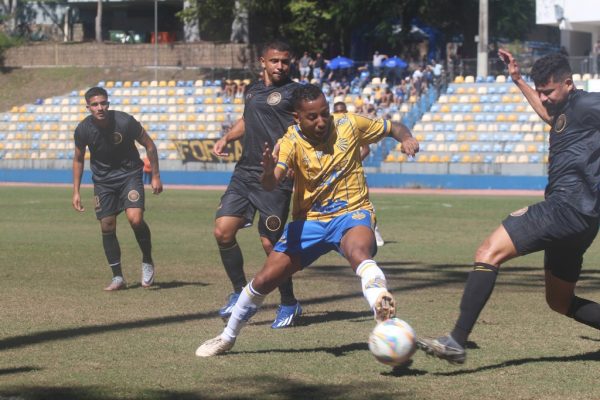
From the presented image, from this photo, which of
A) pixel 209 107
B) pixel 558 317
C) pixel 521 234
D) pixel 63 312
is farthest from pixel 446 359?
pixel 209 107

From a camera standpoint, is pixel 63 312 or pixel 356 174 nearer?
pixel 356 174

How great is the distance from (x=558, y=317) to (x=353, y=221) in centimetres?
265

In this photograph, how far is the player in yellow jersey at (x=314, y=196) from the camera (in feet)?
23.1

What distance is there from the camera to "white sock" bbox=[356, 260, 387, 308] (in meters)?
6.41

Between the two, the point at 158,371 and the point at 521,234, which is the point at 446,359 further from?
the point at 158,371

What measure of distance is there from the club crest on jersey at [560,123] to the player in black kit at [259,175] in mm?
2494

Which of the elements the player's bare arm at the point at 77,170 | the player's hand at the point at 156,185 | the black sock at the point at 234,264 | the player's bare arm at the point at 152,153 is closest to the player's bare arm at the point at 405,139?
the black sock at the point at 234,264

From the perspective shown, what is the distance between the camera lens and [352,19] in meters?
47.0

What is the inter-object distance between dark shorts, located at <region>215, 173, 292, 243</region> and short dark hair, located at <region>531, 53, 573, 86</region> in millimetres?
2639

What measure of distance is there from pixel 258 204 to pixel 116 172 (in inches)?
119

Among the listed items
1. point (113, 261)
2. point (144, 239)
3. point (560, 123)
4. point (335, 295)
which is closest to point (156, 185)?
point (144, 239)

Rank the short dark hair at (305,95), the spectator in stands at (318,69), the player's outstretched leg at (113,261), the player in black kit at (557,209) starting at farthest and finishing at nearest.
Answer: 1. the spectator in stands at (318,69)
2. the player's outstretched leg at (113,261)
3. the short dark hair at (305,95)
4. the player in black kit at (557,209)

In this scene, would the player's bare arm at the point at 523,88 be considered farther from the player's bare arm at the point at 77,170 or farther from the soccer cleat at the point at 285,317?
the player's bare arm at the point at 77,170

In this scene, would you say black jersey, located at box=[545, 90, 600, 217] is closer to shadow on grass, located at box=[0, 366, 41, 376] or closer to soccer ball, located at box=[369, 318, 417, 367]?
soccer ball, located at box=[369, 318, 417, 367]
